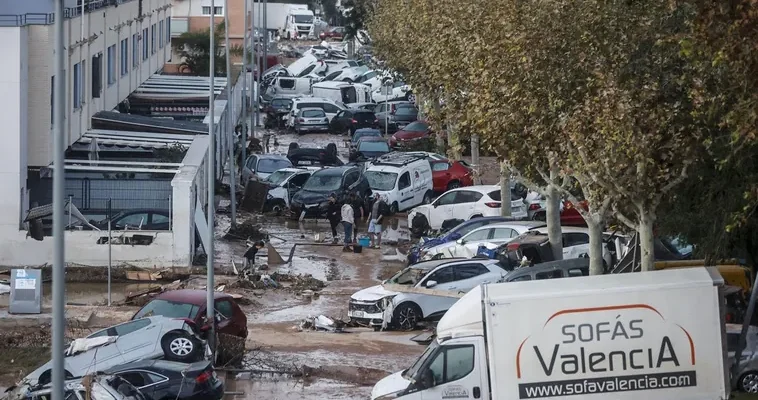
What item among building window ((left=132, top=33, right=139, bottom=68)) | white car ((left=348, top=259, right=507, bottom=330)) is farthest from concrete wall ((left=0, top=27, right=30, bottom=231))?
building window ((left=132, top=33, right=139, bottom=68))

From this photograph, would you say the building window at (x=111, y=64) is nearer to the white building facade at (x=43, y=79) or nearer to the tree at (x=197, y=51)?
the white building facade at (x=43, y=79)

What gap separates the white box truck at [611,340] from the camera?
45.5 feet

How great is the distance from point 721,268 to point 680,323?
650cm

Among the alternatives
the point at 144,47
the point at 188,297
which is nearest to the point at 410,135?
the point at 144,47

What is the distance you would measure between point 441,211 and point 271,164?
33.1 ft

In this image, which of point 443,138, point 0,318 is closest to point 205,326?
point 0,318

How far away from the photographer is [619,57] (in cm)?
1636

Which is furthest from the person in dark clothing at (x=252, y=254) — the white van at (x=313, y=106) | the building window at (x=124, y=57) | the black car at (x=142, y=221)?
the white van at (x=313, y=106)

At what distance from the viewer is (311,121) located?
181 feet

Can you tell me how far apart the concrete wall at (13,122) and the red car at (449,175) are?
46.1ft

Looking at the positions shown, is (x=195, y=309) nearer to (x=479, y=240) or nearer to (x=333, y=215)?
(x=479, y=240)

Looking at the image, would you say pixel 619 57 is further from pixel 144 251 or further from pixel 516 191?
pixel 516 191

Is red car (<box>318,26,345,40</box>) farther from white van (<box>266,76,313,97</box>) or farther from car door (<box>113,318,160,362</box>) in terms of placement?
car door (<box>113,318,160,362</box>)

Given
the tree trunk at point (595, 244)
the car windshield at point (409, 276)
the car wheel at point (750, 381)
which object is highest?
the tree trunk at point (595, 244)
